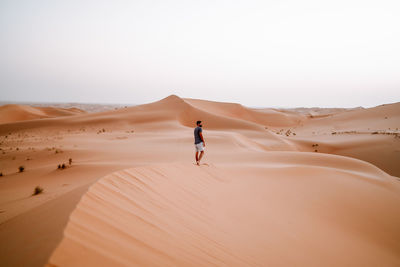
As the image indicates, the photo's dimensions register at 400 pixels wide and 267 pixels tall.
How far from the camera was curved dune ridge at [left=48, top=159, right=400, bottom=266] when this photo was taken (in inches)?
97.1

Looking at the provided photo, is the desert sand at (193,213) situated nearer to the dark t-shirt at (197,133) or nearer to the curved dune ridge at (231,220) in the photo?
the curved dune ridge at (231,220)

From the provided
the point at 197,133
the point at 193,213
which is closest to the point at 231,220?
the point at 193,213

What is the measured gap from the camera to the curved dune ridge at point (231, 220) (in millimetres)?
2467

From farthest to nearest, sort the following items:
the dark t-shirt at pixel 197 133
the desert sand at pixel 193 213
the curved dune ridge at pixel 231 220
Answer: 1. the dark t-shirt at pixel 197 133
2. the curved dune ridge at pixel 231 220
3. the desert sand at pixel 193 213

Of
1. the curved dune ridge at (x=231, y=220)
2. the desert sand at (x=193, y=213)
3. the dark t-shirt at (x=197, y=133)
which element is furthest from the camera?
the dark t-shirt at (x=197, y=133)

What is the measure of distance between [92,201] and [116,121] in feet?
81.1

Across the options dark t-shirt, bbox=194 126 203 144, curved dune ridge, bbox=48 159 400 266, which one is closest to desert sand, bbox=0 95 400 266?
curved dune ridge, bbox=48 159 400 266

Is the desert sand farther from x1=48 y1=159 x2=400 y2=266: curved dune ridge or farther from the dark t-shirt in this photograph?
the dark t-shirt

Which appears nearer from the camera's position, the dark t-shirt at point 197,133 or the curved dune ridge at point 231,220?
the curved dune ridge at point 231,220

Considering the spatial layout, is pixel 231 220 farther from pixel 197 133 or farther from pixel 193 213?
pixel 197 133

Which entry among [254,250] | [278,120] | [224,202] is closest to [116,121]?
[224,202]

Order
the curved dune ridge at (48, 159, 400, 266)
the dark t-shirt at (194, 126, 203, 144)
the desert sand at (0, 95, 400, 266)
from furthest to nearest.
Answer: the dark t-shirt at (194, 126, 203, 144), the curved dune ridge at (48, 159, 400, 266), the desert sand at (0, 95, 400, 266)

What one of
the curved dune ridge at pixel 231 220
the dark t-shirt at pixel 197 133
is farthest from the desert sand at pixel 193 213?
the dark t-shirt at pixel 197 133

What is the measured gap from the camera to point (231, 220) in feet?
13.9
